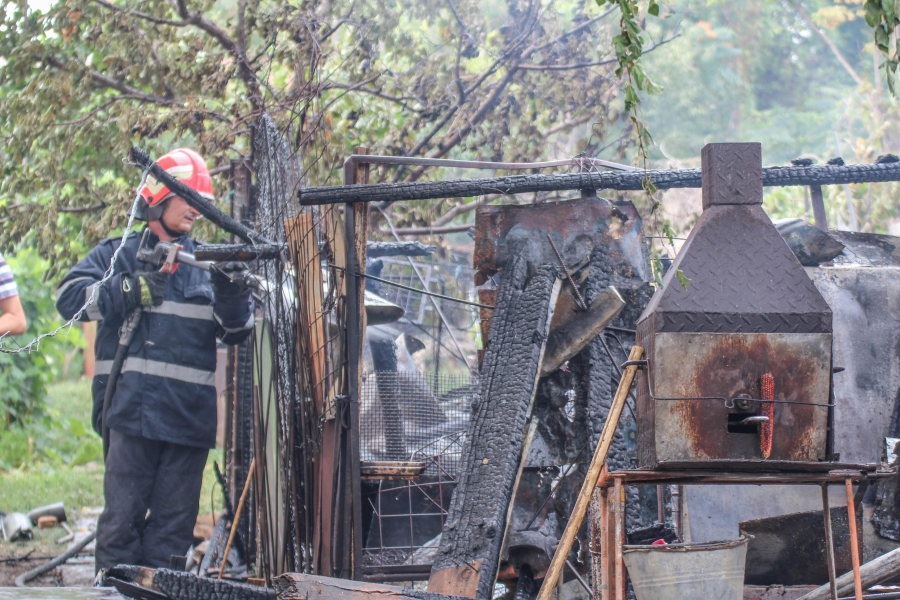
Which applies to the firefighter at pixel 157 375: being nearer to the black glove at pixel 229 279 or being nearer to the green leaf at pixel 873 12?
the black glove at pixel 229 279

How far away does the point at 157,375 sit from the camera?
15.2 feet

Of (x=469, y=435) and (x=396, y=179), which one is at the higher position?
(x=396, y=179)

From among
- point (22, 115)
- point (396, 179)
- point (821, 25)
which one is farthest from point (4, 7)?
point (821, 25)

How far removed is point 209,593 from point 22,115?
5.47 m

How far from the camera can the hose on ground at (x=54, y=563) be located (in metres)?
5.37

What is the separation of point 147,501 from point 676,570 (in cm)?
331

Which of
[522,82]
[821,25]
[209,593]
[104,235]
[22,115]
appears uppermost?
[821,25]

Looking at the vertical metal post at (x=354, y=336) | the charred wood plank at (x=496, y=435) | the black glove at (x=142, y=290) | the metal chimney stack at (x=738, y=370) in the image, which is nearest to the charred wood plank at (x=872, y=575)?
the metal chimney stack at (x=738, y=370)

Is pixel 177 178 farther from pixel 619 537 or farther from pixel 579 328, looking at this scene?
pixel 619 537

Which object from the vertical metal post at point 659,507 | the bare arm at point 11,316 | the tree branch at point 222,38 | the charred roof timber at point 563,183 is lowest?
the vertical metal post at point 659,507

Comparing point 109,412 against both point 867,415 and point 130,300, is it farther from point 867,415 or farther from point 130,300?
point 867,415

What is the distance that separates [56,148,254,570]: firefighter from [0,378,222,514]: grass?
2.46 meters

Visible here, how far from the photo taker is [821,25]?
24094 millimetres

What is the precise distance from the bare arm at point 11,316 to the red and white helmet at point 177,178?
36.9 inches
